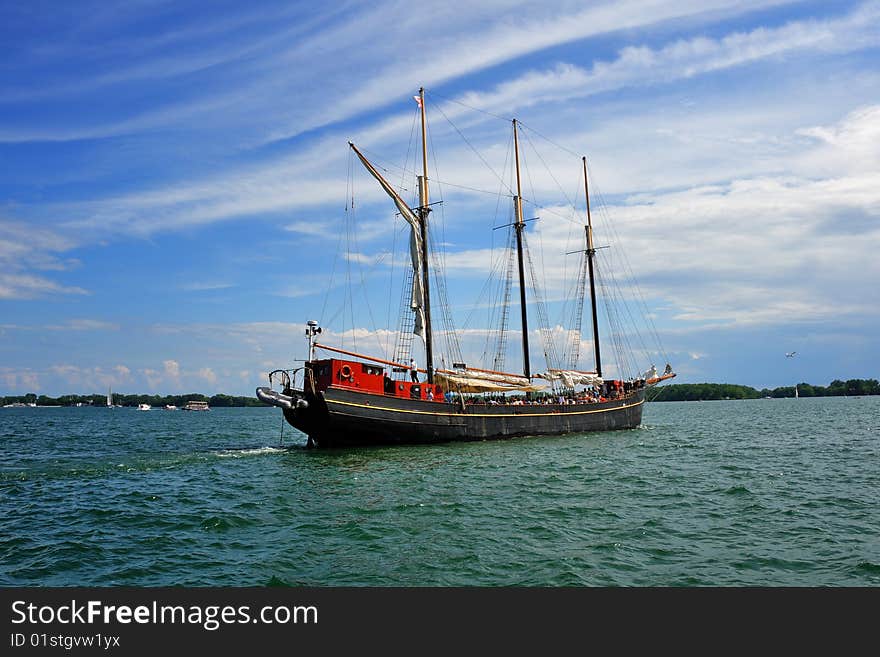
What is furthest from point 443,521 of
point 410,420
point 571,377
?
point 571,377

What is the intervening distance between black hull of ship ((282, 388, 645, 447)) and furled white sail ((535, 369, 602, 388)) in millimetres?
6217

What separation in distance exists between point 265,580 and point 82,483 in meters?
16.7

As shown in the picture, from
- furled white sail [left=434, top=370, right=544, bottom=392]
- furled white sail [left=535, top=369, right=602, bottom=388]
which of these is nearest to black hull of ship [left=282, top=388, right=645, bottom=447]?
furled white sail [left=434, top=370, right=544, bottom=392]

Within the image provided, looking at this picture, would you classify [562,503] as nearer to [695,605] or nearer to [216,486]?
[695,605]

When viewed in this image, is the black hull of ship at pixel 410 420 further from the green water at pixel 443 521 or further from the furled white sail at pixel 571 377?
the furled white sail at pixel 571 377

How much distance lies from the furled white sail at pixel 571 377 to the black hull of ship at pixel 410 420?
20.4 ft

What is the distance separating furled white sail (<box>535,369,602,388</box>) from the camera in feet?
181

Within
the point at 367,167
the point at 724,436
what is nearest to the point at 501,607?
the point at 367,167

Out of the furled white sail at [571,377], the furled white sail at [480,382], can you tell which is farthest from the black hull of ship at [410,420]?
the furled white sail at [571,377]

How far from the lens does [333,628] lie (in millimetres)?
8148

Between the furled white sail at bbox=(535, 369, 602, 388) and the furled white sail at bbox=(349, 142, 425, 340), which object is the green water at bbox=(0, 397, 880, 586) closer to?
the furled white sail at bbox=(349, 142, 425, 340)

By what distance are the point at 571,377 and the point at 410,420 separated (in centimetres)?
2335

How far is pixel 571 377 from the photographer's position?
5638 cm

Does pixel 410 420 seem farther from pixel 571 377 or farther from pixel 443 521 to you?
pixel 571 377
